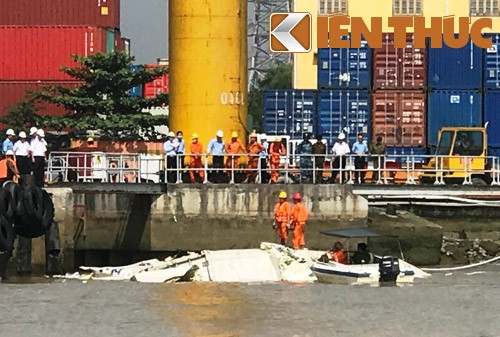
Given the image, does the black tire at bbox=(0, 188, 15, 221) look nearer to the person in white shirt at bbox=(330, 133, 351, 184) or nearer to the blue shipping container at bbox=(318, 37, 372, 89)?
the person in white shirt at bbox=(330, 133, 351, 184)

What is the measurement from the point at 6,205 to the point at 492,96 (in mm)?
22255

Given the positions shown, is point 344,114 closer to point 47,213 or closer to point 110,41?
point 47,213

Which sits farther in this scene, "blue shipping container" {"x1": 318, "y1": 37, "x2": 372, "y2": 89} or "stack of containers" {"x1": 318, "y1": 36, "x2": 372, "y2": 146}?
"blue shipping container" {"x1": 318, "y1": 37, "x2": 372, "y2": 89}

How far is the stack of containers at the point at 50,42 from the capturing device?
282 feet

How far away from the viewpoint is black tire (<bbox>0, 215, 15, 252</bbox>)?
40.2 metres

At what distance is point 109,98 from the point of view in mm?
75375

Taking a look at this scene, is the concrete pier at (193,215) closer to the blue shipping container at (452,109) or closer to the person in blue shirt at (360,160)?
the person in blue shirt at (360,160)

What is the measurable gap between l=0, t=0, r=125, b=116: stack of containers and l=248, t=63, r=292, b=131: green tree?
1194 inches

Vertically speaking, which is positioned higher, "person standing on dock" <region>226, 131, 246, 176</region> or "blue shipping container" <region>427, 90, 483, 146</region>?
"blue shipping container" <region>427, 90, 483, 146</region>

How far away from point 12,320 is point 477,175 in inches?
748

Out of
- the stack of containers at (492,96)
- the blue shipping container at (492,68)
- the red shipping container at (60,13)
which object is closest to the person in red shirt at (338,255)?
the stack of containers at (492,96)

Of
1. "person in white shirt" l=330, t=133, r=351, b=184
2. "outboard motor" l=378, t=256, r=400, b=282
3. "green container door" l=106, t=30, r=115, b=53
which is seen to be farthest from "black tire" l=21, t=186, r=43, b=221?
"green container door" l=106, t=30, r=115, b=53

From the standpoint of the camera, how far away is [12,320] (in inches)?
1299

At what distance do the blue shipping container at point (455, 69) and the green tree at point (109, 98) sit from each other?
1898 centimetres
